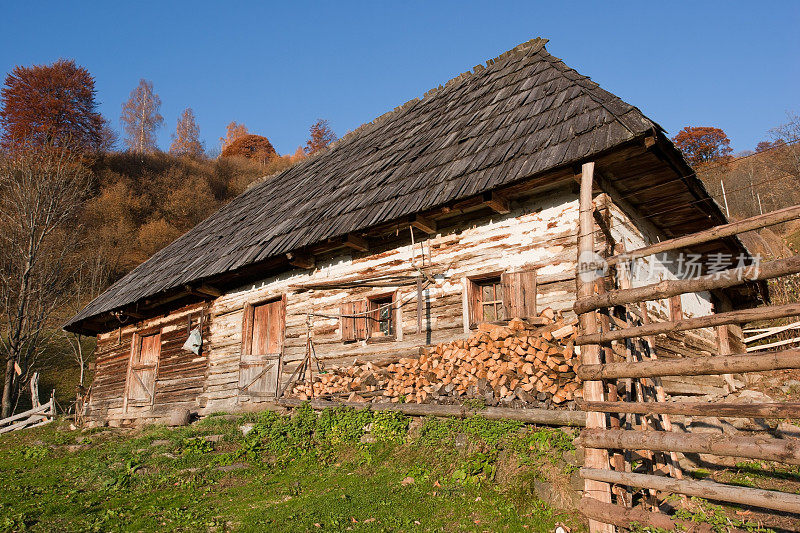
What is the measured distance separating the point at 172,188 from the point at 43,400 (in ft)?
58.3

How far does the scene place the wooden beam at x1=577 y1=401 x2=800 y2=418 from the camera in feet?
9.99

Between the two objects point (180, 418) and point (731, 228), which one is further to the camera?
point (180, 418)

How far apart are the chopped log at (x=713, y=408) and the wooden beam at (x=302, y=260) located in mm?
6133

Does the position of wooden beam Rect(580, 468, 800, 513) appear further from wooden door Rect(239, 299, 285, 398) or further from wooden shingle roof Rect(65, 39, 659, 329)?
wooden door Rect(239, 299, 285, 398)

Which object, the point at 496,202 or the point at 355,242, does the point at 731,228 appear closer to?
the point at 496,202

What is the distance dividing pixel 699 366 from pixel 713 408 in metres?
0.29

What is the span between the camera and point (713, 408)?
3357mm

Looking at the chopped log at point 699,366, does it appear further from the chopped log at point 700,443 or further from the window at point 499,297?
the window at point 499,297

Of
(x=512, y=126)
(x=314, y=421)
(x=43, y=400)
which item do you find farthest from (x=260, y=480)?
(x=43, y=400)

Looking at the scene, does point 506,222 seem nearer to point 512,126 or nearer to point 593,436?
point 512,126

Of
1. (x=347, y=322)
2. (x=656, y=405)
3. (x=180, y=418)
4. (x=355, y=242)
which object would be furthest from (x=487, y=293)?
(x=180, y=418)

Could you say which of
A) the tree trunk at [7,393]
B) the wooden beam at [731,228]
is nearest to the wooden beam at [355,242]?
the wooden beam at [731,228]

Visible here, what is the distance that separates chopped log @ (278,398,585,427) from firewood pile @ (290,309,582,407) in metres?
0.16

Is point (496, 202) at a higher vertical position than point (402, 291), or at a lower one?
higher
